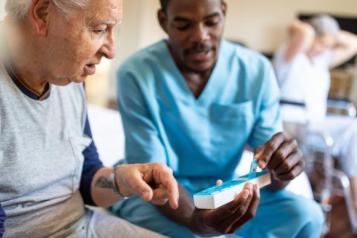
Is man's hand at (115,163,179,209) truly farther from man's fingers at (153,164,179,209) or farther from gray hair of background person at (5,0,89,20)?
gray hair of background person at (5,0,89,20)

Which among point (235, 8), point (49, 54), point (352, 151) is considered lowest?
point (352, 151)

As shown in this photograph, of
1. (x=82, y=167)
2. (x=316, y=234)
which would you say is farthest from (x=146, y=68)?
(x=316, y=234)

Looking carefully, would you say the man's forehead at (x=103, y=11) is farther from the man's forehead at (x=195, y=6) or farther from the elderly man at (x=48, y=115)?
the man's forehead at (x=195, y=6)

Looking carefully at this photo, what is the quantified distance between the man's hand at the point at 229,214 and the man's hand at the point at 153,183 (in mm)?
102

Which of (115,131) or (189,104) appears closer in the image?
(189,104)

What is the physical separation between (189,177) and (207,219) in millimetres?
308

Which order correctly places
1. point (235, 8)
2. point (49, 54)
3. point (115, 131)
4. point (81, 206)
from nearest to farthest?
point (49, 54)
point (81, 206)
point (115, 131)
point (235, 8)

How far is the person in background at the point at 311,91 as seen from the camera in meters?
2.40

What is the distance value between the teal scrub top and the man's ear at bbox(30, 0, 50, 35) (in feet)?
1.22

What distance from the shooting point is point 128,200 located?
3.66 ft

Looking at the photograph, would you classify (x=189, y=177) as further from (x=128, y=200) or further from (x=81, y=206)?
(x=81, y=206)

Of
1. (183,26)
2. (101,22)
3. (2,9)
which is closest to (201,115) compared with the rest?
(183,26)

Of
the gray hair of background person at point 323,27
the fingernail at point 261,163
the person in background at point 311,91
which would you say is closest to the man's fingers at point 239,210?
the fingernail at point 261,163

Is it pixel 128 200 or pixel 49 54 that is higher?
pixel 49 54
